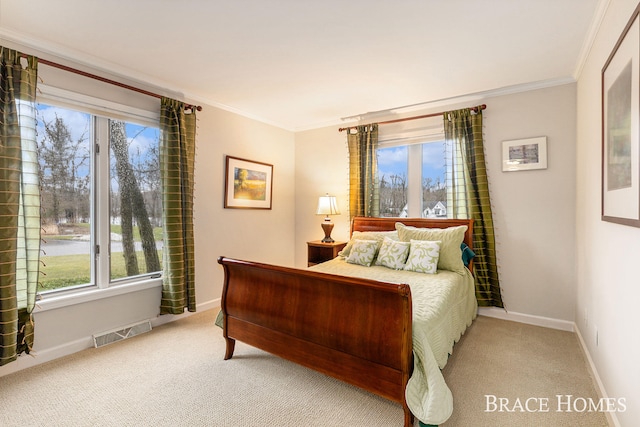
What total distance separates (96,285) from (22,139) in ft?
4.47

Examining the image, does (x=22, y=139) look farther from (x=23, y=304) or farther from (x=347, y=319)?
(x=347, y=319)

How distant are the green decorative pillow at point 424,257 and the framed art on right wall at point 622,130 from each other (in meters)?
1.26

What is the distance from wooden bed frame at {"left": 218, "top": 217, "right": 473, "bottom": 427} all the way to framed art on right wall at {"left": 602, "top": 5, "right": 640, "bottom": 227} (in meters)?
1.17

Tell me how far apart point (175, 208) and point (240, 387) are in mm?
1865

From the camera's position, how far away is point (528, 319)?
328cm

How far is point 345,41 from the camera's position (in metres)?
2.37

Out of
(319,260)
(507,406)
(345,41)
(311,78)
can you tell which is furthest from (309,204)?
(507,406)

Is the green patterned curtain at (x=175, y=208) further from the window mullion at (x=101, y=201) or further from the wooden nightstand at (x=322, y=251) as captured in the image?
the wooden nightstand at (x=322, y=251)

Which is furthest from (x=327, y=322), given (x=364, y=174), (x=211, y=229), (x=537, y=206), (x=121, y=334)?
(x=537, y=206)

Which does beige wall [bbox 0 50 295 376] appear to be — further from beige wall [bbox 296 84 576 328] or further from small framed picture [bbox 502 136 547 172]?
small framed picture [bbox 502 136 547 172]

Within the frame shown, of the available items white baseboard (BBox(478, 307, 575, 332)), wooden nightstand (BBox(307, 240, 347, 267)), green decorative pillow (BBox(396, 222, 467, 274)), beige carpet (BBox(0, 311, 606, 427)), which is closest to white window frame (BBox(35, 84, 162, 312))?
beige carpet (BBox(0, 311, 606, 427))

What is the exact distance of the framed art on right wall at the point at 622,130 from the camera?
1.41 m

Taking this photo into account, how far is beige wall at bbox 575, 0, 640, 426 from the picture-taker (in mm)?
1513

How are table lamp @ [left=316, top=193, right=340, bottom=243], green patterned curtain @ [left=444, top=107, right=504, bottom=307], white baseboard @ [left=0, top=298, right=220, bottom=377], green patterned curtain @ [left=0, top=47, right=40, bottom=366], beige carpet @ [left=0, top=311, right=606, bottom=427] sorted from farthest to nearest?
table lamp @ [left=316, top=193, right=340, bottom=243], green patterned curtain @ [left=444, top=107, right=504, bottom=307], white baseboard @ [left=0, top=298, right=220, bottom=377], green patterned curtain @ [left=0, top=47, right=40, bottom=366], beige carpet @ [left=0, top=311, right=606, bottom=427]
